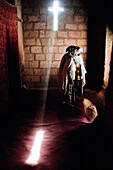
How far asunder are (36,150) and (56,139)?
1.51 ft

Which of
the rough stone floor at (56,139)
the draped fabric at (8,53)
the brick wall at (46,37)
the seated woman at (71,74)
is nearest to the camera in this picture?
the rough stone floor at (56,139)

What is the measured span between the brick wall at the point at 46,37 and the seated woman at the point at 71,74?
1500 millimetres

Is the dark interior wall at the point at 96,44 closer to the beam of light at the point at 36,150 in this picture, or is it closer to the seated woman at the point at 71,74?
the seated woman at the point at 71,74

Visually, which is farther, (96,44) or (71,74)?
(96,44)

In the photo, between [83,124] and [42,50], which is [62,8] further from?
[83,124]

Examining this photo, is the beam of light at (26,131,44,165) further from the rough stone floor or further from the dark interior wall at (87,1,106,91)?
the dark interior wall at (87,1,106,91)

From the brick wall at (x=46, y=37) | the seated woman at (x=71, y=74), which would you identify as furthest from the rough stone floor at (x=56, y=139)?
the brick wall at (x=46, y=37)

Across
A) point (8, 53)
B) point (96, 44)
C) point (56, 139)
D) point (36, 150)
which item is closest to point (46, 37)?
point (96, 44)

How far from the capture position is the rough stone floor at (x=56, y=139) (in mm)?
2316

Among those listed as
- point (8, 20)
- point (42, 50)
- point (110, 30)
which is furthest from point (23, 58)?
point (110, 30)

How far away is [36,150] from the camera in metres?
2.66

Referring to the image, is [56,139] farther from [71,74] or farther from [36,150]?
[71,74]

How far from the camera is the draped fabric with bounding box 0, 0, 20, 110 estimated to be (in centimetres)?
358

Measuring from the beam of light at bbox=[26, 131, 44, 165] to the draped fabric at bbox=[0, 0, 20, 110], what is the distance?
1330 mm
